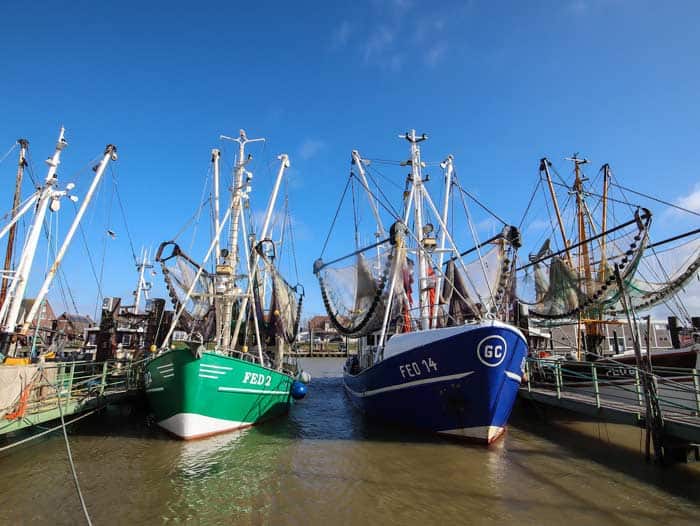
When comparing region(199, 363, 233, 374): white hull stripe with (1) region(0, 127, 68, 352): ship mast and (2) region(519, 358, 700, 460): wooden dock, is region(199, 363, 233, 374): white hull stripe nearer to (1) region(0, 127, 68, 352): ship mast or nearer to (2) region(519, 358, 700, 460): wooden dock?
(1) region(0, 127, 68, 352): ship mast

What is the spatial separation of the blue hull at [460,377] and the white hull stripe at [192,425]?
7.36 meters

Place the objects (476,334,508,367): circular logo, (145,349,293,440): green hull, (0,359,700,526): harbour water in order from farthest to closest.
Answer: (145,349,293,440): green hull < (476,334,508,367): circular logo < (0,359,700,526): harbour water

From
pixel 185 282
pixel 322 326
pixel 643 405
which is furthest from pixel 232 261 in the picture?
pixel 322 326

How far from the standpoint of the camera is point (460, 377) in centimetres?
1401

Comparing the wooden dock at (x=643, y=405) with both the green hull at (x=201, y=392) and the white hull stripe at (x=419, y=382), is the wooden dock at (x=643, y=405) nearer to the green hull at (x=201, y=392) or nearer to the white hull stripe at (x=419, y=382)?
the white hull stripe at (x=419, y=382)

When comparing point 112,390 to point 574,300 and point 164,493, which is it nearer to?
point 164,493

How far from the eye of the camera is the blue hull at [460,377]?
1367 centimetres

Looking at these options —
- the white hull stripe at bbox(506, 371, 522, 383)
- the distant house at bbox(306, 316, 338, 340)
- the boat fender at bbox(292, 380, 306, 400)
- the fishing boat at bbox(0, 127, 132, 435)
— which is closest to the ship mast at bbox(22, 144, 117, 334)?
the fishing boat at bbox(0, 127, 132, 435)

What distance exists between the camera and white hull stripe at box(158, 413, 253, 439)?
14.9m

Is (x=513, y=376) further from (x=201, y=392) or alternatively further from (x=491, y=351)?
(x=201, y=392)

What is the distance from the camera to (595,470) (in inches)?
470

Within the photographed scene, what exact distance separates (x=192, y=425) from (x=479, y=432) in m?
10.6

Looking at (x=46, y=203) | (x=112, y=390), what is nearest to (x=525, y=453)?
(x=112, y=390)

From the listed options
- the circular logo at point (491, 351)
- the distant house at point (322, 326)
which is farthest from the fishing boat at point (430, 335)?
the distant house at point (322, 326)
